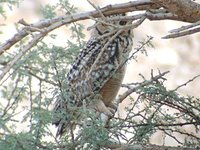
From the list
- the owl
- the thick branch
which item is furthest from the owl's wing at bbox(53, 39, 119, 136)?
the thick branch

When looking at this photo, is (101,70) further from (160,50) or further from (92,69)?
(160,50)

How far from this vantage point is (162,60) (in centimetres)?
385

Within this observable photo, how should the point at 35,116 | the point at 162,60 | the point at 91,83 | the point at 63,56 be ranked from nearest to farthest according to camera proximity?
the point at 35,116
the point at 63,56
the point at 91,83
the point at 162,60

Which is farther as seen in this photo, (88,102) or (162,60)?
(162,60)

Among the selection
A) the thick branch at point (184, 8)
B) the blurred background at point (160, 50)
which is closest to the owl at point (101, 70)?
the thick branch at point (184, 8)

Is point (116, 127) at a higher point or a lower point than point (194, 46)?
lower

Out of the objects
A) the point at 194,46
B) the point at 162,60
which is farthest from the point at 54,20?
the point at 194,46

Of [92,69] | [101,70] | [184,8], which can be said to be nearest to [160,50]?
[101,70]

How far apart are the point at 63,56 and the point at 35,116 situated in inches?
11.7

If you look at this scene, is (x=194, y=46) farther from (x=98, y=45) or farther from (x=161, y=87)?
(x=161, y=87)

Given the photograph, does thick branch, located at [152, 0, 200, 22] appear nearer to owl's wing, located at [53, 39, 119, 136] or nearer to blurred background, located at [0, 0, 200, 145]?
owl's wing, located at [53, 39, 119, 136]

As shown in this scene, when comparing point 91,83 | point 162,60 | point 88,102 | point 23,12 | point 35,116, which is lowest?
point 35,116

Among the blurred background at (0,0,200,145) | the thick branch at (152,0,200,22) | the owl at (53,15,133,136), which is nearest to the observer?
the thick branch at (152,0,200,22)

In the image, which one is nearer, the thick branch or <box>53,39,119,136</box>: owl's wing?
the thick branch
